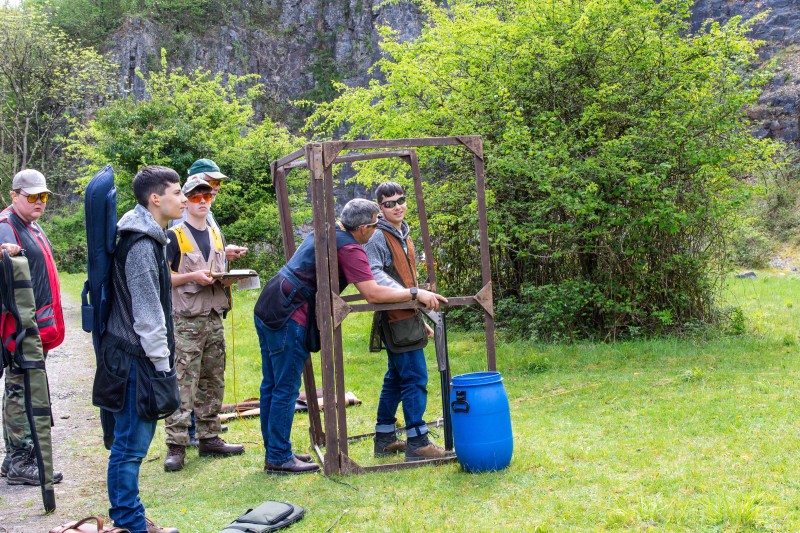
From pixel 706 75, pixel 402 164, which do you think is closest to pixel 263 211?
pixel 402 164

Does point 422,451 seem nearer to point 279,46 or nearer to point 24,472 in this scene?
point 24,472

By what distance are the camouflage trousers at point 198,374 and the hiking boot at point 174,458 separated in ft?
0.13

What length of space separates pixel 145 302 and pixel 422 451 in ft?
8.01

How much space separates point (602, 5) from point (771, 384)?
549 centimetres

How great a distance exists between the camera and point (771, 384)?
23.6 feet

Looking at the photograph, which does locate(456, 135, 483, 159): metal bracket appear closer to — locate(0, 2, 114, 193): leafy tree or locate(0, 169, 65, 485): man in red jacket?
locate(0, 169, 65, 485): man in red jacket

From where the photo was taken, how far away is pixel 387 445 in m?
5.97

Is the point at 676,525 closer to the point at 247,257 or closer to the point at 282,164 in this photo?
the point at 282,164

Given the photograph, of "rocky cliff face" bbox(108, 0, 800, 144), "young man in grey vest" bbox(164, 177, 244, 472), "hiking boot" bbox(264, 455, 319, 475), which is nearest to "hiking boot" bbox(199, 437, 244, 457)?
"young man in grey vest" bbox(164, 177, 244, 472)

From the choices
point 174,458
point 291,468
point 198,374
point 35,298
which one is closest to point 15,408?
point 35,298

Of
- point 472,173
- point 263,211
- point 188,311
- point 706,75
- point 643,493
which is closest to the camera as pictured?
point 643,493

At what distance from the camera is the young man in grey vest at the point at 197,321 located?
19.2 feet

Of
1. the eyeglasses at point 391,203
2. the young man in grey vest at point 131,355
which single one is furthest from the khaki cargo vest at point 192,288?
the young man in grey vest at point 131,355

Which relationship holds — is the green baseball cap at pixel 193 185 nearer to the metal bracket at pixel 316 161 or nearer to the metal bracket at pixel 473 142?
the metal bracket at pixel 316 161
